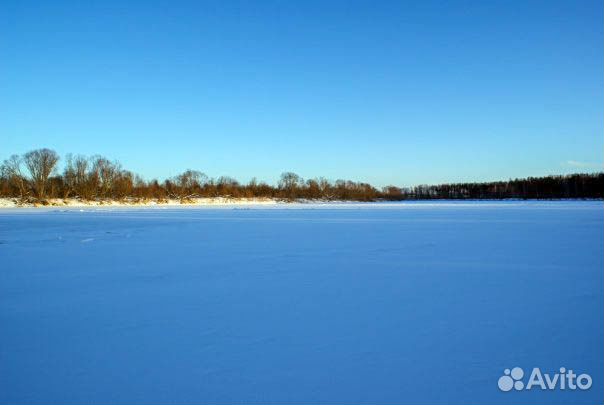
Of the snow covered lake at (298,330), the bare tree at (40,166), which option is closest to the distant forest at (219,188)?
the bare tree at (40,166)

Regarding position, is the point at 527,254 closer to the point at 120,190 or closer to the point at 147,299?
the point at 147,299

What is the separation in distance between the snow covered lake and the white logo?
0.04 m

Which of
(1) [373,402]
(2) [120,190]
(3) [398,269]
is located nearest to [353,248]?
(3) [398,269]

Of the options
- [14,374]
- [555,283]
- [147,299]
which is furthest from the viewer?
[555,283]

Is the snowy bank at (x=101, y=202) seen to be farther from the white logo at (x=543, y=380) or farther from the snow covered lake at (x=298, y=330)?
the white logo at (x=543, y=380)

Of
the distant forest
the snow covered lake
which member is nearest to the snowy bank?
the distant forest

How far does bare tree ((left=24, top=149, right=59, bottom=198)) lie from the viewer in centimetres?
4850

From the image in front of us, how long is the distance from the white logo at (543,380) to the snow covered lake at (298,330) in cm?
4

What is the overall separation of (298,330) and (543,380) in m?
1.57

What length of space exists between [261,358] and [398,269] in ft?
10.3

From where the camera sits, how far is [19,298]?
3.89 m

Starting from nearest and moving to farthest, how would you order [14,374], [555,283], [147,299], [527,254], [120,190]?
1. [14,374]
2. [147,299]
3. [555,283]
4. [527,254]
5. [120,190]

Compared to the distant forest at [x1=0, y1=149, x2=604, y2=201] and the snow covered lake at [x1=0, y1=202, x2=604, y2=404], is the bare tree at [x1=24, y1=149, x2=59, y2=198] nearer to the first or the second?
the distant forest at [x1=0, y1=149, x2=604, y2=201]

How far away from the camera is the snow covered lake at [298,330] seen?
206 cm
